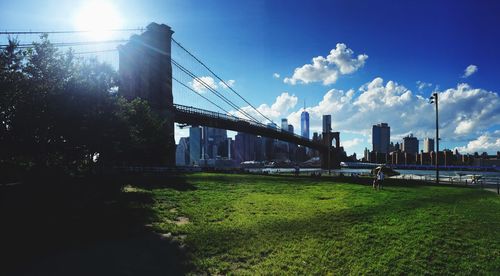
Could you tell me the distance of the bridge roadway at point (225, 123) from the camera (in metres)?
56.6

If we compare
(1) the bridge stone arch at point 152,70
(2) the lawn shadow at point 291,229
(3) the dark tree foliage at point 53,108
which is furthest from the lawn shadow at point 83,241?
(1) the bridge stone arch at point 152,70

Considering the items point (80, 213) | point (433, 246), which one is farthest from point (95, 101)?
point (433, 246)

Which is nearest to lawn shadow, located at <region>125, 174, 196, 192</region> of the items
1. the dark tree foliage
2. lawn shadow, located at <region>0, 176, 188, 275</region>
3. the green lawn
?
the dark tree foliage

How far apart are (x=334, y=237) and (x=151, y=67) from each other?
164 ft

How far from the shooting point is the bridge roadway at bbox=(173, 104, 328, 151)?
186 ft

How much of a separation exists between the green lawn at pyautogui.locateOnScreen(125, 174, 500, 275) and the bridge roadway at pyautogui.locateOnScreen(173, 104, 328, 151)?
44853 millimetres

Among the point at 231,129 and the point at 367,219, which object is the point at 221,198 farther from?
the point at 231,129

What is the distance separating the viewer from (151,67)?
52.1m

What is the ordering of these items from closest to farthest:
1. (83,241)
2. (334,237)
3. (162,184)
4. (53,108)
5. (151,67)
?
(83,241)
(334,237)
(53,108)
(162,184)
(151,67)

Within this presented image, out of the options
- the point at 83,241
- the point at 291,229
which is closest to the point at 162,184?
the point at 83,241

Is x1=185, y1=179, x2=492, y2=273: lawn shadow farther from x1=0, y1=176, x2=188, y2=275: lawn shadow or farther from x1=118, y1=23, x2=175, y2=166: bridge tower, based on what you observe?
x1=118, y1=23, x2=175, y2=166: bridge tower

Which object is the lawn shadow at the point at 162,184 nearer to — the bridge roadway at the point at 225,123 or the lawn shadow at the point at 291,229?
the lawn shadow at the point at 291,229

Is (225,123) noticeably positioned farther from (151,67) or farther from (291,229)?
(291,229)

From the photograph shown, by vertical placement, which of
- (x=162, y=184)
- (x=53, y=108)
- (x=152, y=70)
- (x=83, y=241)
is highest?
(x=152, y=70)
